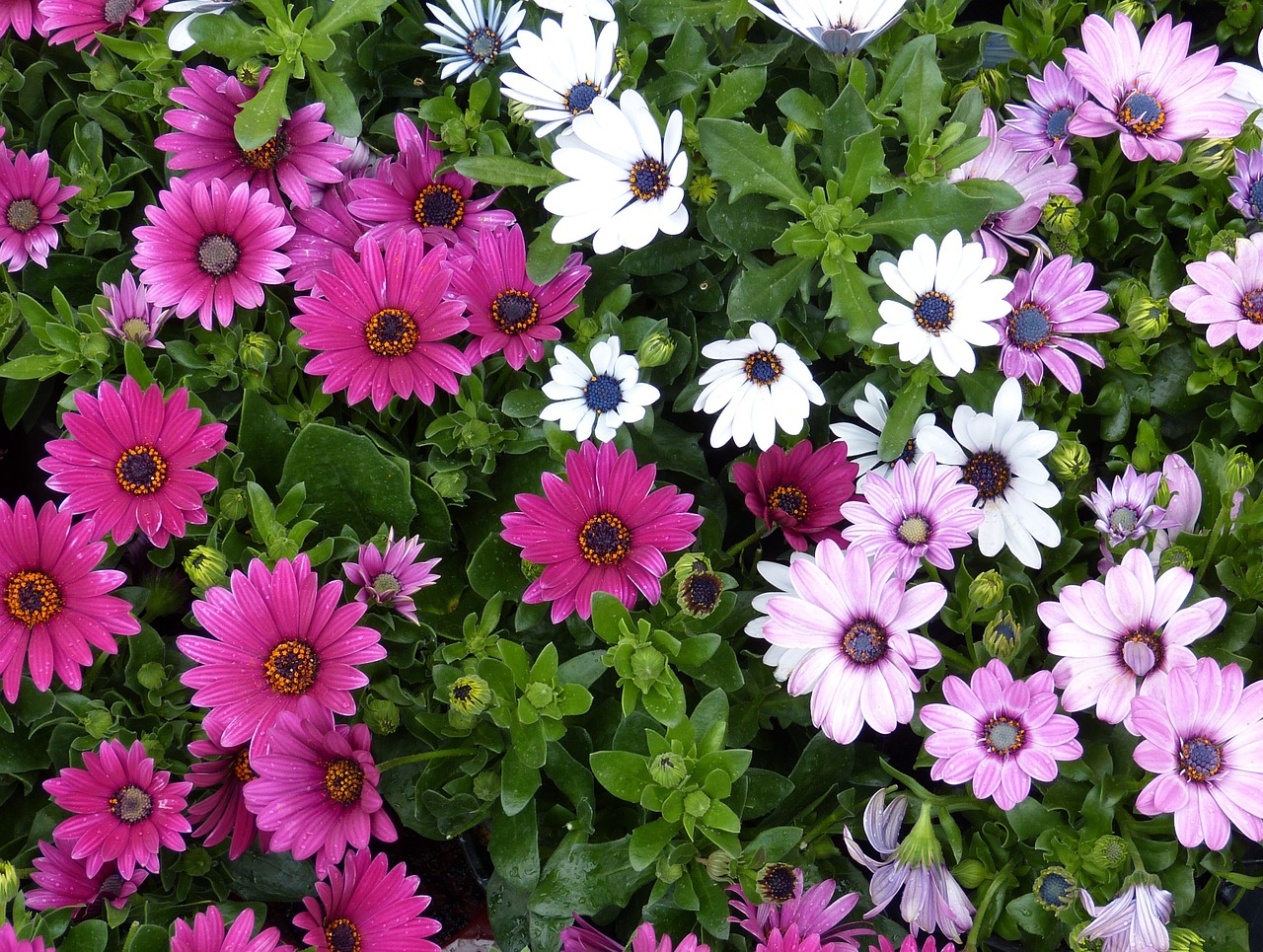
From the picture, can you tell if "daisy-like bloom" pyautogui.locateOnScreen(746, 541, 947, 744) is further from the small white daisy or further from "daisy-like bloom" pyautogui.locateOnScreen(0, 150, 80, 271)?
"daisy-like bloom" pyautogui.locateOnScreen(0, 150, 80, 271)

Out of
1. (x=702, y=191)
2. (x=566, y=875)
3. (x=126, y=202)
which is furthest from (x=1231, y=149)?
(x=126, y=202)

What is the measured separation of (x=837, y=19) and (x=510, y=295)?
0.38 m

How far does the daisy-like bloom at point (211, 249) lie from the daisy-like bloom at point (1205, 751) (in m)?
0.80

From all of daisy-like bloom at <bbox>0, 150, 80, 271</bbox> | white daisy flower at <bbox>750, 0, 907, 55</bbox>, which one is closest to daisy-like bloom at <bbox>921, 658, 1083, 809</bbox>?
white daisy flower at <bbox>750, 0, 907, 55</bbox>

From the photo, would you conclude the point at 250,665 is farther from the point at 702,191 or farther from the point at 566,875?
the point at 702,191

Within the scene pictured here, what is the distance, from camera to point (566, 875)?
0.90m

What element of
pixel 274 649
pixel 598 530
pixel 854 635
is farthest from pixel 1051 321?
pixel 274 649

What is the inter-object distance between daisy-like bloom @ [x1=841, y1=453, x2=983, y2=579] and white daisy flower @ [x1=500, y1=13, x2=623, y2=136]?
0.41 metres

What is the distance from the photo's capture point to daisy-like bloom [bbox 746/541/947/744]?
2.70ft

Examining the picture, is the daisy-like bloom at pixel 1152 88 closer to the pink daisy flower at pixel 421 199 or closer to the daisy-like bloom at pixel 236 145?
the pink daisy flower at pixel 421 199

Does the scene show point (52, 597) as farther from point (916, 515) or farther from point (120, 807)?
point (916, 515)

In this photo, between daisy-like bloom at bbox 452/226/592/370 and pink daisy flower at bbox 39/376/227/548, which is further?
daisy-like bloom at bbox 452/226/592/370

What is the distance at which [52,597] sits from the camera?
85 cm

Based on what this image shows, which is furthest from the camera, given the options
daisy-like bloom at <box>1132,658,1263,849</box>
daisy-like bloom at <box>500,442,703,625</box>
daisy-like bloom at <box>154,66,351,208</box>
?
daisy-like bloom at <box>154,66,351,208</box>
